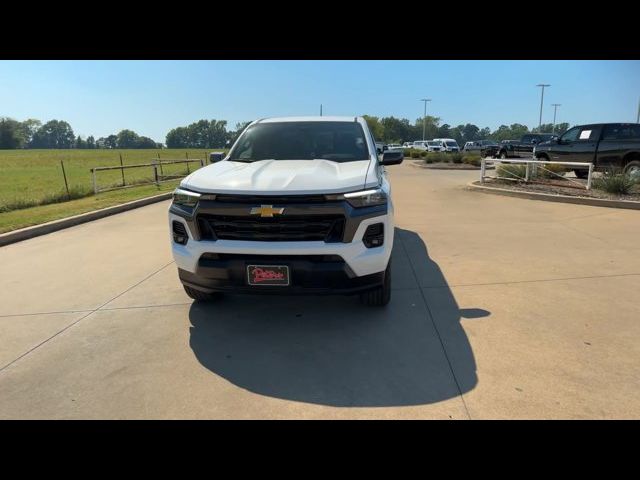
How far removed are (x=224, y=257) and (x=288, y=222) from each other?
23.1 inches

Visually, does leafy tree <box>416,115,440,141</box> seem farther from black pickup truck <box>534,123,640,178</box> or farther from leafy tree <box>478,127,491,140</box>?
black pickup truck <box>534,123,640,178</box>

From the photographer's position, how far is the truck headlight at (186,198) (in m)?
3.48

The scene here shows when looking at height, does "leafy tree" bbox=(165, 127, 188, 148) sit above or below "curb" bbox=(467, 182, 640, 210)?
above

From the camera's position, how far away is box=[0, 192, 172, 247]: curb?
7.23 metres

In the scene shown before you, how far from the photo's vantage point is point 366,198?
3391 millimetres

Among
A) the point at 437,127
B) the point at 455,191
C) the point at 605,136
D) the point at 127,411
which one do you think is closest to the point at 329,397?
the point at 127,411

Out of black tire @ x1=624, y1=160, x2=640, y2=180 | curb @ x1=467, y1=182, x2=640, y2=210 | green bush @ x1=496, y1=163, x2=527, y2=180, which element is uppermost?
black tire @ x1=624, y1=160, x2=640, y2=180

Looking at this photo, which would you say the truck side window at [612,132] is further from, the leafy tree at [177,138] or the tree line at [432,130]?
the leafy tree at [177,138]

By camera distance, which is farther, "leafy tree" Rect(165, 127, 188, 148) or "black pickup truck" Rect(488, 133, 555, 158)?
"leafy tree" Rect(165, 127, 188, 148)

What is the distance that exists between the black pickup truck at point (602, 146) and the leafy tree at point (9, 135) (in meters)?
154

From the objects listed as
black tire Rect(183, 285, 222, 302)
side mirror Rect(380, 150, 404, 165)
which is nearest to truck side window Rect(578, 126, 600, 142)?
side mirror Rect(380, 150, 404, 165)

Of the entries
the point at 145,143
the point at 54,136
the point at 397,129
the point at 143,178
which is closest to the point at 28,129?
the point at 54,136

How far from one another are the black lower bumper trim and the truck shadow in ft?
1.46

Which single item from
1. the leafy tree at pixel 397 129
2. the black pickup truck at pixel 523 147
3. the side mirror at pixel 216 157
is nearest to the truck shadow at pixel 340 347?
the side mirror at pixel 216 157
